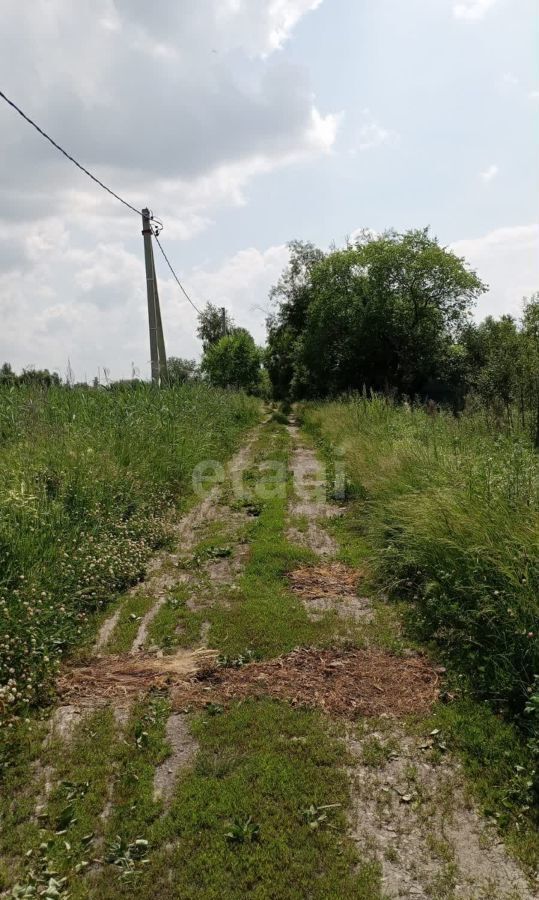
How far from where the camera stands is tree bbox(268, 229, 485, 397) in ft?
81.0

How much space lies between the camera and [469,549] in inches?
191

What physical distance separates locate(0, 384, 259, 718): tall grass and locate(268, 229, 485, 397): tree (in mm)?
15716

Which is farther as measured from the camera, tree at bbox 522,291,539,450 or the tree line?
the tree line

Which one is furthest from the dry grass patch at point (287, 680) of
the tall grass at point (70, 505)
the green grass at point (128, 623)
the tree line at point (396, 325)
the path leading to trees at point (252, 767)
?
the tree line at point (396, 325)

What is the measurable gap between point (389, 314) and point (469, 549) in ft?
71.2

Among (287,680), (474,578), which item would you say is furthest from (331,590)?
(287,680)

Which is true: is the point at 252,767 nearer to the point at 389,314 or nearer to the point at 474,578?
the point at 474,578

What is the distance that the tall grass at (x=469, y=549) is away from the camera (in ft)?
13.2

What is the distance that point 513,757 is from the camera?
10.8 ft

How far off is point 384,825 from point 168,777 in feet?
4.15

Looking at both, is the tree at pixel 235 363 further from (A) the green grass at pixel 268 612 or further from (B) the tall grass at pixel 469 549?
(A) the green grass at pixel 268 612

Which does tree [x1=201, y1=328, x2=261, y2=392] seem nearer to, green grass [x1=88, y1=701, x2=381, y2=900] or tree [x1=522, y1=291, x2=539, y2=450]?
tree [x1=522, y1=291, x2=539, y2=450]

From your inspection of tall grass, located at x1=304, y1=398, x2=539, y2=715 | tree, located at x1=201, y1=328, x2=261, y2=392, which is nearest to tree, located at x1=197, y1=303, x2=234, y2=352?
tree, located at x1=201, y1=328, x2=261, y2=392

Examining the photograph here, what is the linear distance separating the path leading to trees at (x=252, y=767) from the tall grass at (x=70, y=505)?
369 mm
